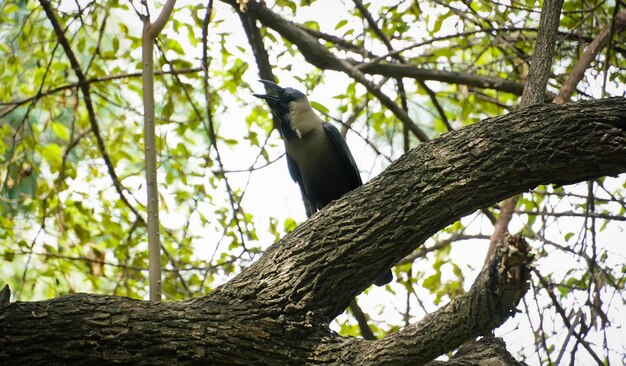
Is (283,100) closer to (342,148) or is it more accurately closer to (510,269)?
(342,148)

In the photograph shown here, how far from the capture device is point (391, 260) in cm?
324

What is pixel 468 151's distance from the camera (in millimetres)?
3188

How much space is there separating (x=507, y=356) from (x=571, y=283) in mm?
2726

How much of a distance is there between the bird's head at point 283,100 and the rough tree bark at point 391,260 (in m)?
2.11

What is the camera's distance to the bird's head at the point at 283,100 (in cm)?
538

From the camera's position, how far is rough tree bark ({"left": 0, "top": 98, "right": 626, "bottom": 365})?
2.94m

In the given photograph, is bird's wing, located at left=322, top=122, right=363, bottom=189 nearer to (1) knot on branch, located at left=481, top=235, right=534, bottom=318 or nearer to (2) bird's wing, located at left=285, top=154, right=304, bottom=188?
(2) bird's wing, located at left=285, top=154, right=304, bottom=188

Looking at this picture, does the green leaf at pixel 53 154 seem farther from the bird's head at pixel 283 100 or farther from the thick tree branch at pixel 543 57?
the thick tree branch at pixel 543 57

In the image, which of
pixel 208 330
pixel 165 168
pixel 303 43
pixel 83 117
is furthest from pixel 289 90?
pixel 208 330

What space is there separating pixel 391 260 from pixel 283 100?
243cm

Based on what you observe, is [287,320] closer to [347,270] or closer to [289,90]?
[347,270]

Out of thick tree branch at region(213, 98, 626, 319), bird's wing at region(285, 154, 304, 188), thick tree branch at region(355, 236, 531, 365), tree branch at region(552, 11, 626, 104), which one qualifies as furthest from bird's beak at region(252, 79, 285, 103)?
thick tree branch at region(355, 236, 531, 365)

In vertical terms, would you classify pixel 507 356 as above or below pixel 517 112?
below

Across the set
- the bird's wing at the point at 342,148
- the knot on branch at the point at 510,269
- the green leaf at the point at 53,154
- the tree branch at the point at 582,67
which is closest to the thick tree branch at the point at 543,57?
the knot on branch at the point at 510,269
